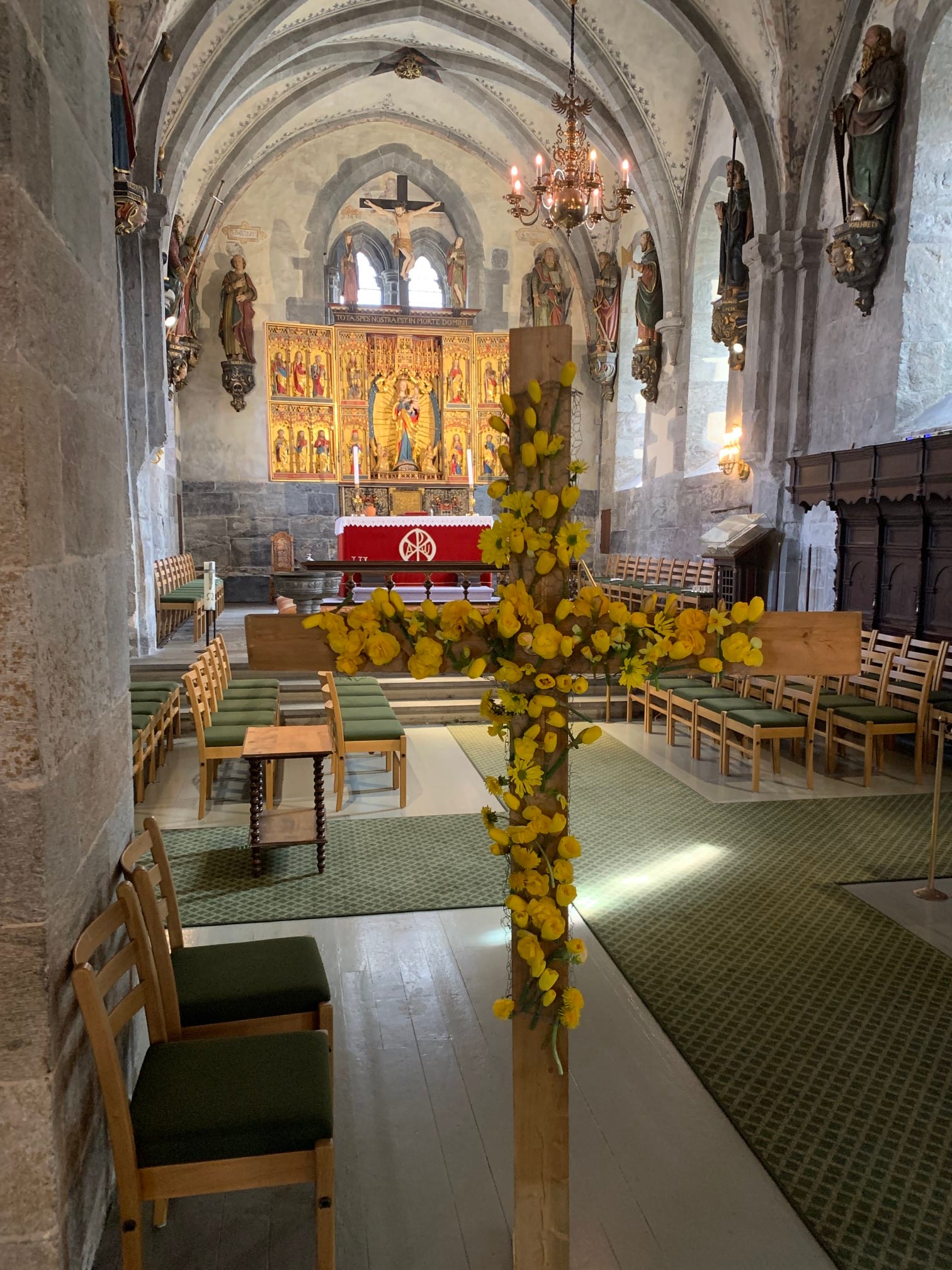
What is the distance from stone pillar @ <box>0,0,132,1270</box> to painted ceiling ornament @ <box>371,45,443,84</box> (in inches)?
511

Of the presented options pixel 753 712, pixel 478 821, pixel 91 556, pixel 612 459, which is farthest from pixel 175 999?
pixel 612 459

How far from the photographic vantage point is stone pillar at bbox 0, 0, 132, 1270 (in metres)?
1.57

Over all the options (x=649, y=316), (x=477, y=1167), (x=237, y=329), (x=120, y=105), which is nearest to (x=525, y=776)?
(x=477, y=1167)

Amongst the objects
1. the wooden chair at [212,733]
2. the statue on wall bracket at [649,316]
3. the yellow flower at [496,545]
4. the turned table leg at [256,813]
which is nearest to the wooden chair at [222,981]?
the yellow flower at [496,545]

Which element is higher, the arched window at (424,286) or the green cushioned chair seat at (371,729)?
the arched window at (424,286)

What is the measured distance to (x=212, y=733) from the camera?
16.3 feet

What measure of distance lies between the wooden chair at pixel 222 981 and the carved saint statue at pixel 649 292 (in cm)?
1213

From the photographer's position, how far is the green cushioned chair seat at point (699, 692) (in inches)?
248

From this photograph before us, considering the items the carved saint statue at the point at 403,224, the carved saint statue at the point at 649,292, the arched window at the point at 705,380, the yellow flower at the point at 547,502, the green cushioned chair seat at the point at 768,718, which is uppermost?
the carved saint statue at the point at 403,224

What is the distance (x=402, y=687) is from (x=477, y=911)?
14.8 ft

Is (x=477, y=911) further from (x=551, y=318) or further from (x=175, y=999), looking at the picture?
(x=551, y=318)

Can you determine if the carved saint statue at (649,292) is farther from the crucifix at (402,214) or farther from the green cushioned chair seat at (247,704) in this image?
the green cushioned chair seat at (247,704)

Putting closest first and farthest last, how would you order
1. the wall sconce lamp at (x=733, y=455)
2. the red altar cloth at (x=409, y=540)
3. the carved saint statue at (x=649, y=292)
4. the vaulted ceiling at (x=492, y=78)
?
the vaulted ceiling at (x=492, y=78) → the wall sconce lamp at (x=733, y=455) → the red altar cloth at (x=409, y=540) → the carved saint statue at (x=649, y=292)

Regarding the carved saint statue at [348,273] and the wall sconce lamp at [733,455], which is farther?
the carved saint statue at [348,273]
